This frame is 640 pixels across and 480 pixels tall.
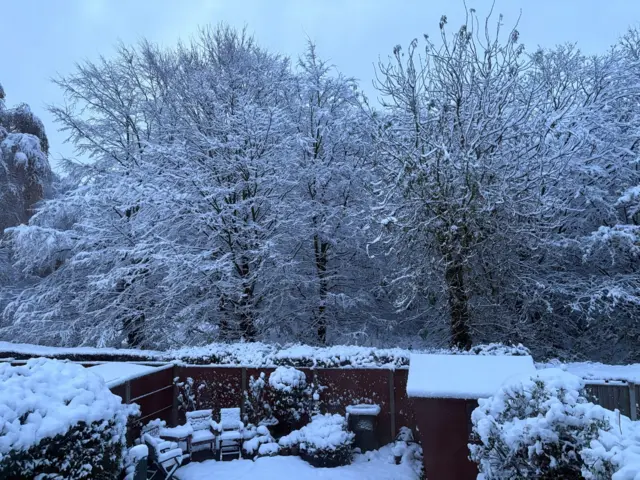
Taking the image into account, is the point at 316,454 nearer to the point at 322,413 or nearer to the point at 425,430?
the point at 322,413

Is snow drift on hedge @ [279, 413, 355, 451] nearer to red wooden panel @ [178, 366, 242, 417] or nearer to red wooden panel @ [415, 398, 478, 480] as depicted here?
red wooden panel @ [178, 366, 242, 417]

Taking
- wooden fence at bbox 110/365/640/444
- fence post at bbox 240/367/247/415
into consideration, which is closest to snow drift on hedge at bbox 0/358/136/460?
wooden fence at bbox 110/365/640/444

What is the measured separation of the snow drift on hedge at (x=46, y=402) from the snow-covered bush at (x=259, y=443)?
3462 mm

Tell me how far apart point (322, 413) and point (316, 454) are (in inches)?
47.4

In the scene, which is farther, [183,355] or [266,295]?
[266,295]

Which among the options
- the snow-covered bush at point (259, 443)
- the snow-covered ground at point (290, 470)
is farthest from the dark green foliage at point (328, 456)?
the snow-covered bush at point (259, 443)

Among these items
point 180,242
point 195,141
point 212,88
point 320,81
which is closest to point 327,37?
point 320,81

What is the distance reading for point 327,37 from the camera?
14641mm

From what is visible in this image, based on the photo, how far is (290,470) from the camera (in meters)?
7.18

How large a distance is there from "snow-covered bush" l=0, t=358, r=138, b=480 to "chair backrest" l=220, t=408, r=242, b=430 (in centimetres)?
350

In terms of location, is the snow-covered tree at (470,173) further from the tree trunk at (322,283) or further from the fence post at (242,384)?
the fence post at (242,384)

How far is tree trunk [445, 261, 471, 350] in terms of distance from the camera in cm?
992

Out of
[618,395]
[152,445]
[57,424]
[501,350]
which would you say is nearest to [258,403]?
[152,445]

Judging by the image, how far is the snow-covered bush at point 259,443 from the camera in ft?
25.9
